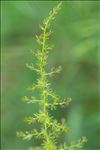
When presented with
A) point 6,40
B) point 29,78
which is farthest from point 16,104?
point 6,40

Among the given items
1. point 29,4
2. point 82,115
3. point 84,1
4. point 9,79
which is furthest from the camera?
point 9,79

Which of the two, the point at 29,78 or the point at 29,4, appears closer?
the point at 29,4

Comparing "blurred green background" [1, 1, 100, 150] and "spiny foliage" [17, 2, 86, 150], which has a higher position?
"blurred green background" [1, 1, 100, 150]

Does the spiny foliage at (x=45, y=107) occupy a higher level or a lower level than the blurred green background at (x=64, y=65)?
lower

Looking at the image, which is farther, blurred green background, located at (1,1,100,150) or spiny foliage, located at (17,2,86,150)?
blurred green background, located at (1,1,100,150)

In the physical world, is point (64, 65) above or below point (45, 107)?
above

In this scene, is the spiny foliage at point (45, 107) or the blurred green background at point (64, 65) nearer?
the spiny foliage at point (45, 107)

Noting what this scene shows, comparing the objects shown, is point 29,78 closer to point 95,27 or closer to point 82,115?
point 82,115

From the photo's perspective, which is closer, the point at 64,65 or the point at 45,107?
the point at 45,107
